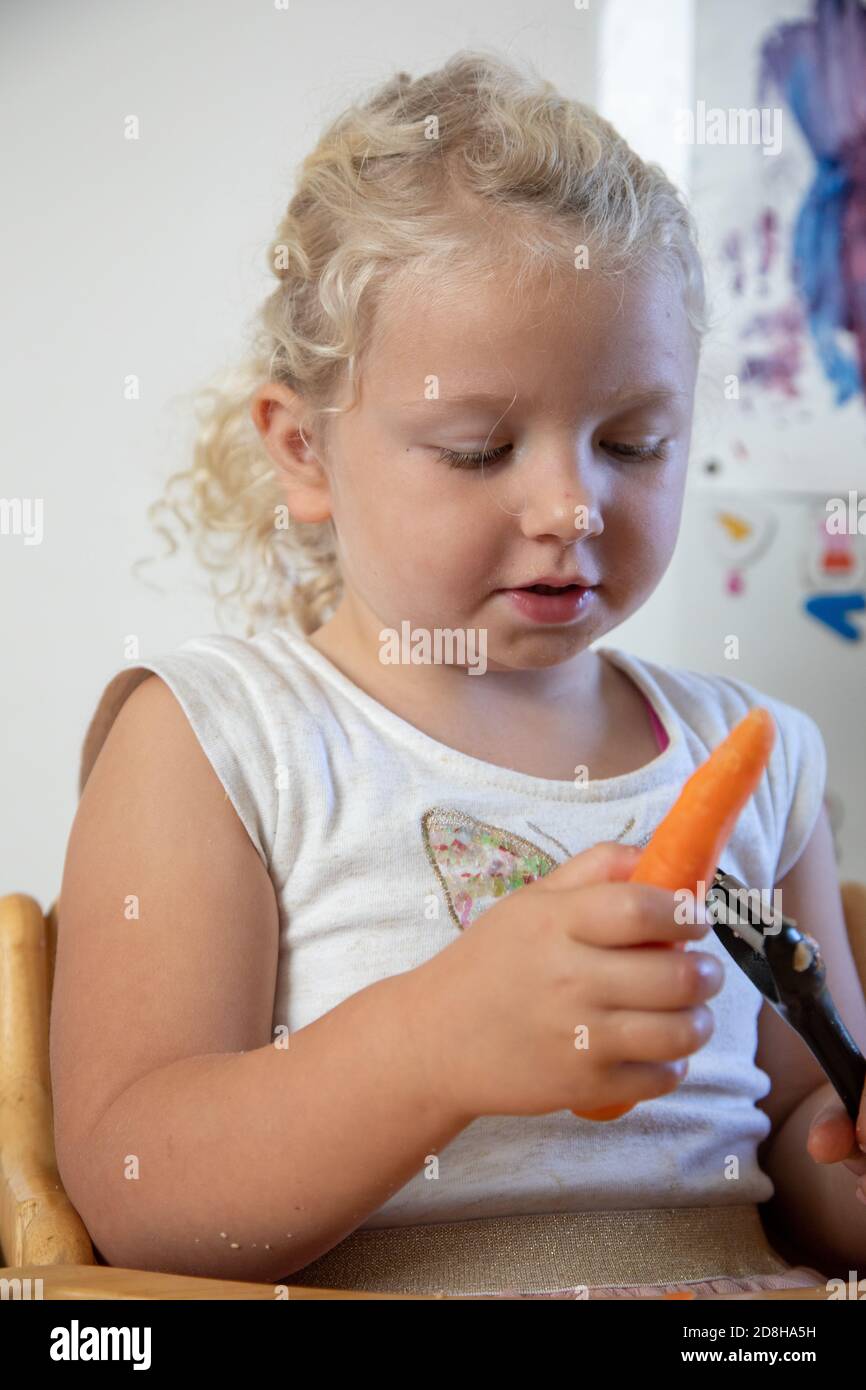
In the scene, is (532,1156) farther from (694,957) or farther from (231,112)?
(231,112)

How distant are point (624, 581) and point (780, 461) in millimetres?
1034

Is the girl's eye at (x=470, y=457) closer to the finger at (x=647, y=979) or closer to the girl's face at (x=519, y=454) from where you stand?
the girl's face at (x=519, y=454)

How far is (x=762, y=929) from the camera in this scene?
475 mm

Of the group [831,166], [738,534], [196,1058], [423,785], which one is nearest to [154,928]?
[196,1058]

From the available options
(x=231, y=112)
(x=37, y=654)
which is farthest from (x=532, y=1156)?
(x=231, y=112)

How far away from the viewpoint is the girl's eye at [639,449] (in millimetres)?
682

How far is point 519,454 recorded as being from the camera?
651 millimetres

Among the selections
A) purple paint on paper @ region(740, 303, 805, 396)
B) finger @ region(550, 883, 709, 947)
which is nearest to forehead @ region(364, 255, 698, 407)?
finger @ region(550, 883, 709, 947)

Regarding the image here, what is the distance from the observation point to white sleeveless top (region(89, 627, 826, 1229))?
682 millimetres

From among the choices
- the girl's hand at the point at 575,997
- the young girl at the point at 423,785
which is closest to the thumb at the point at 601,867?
the girl's hand at the point at 575,997

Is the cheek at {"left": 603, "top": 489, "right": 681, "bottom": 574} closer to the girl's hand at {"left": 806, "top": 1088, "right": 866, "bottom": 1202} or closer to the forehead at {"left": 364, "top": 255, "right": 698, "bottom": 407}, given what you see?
the forehead at {"left": 364, "top": 255, "right": 698, "bottom": 407}

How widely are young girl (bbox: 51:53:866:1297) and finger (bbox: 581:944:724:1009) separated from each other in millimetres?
109

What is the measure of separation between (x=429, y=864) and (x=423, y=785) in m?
0.04

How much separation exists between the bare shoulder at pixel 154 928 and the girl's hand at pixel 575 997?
0.60ft
